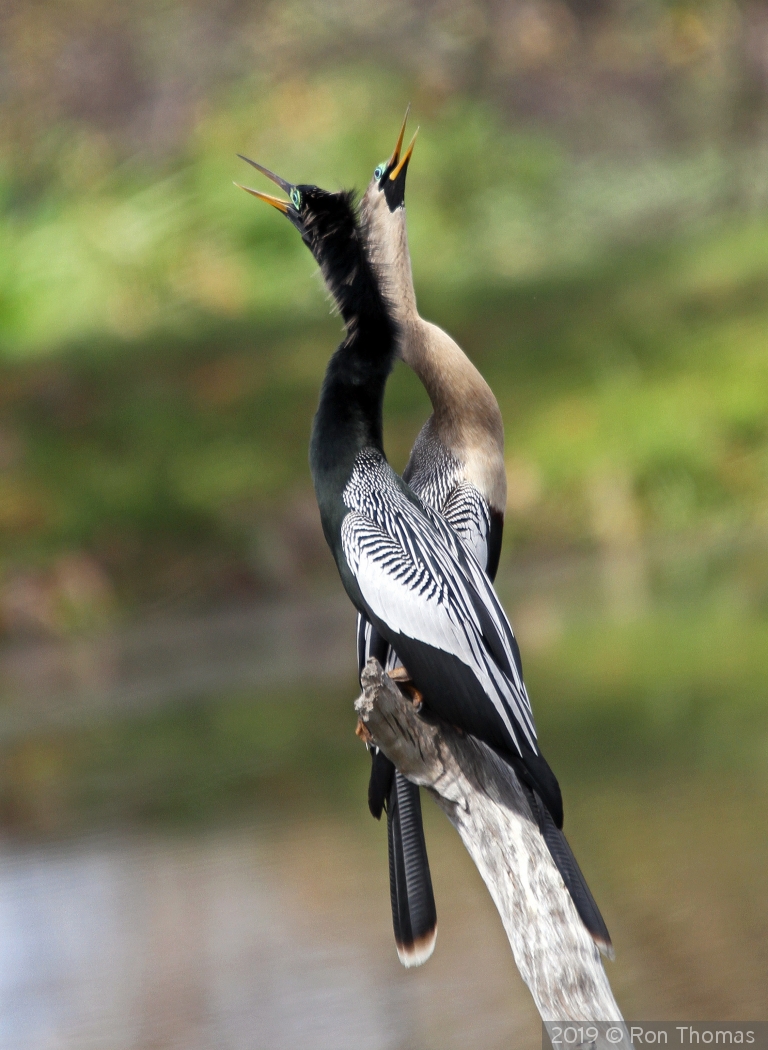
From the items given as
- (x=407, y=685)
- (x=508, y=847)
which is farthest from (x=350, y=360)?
(x=508, y=847)

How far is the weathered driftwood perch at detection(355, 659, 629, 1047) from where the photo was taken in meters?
1.57

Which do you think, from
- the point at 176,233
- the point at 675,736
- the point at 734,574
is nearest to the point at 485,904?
the point at 675,736

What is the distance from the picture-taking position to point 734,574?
525 centimetres

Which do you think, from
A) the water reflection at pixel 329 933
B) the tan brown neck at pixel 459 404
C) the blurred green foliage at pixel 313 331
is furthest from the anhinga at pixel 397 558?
the blurred green foliage at pixel 313 331

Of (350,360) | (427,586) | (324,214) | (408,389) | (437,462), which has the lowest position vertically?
A: (427,586)

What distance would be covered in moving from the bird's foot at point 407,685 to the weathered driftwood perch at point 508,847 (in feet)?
0.06

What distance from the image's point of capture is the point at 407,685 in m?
1.77

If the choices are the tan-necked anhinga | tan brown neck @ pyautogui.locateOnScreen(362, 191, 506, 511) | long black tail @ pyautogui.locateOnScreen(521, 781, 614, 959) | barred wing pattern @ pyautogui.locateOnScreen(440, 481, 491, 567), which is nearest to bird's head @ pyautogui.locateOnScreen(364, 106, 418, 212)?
the tan-necked anhinga

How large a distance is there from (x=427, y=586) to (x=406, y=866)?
0.39 m

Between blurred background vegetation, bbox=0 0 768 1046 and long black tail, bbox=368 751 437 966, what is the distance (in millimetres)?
559

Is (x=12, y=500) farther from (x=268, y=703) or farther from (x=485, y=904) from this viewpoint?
(x=485, y=904)

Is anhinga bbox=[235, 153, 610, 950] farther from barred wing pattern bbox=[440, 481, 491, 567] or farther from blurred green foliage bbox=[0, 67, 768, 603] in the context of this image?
blurred green foliage bbox=[0, 67, 768, 603]

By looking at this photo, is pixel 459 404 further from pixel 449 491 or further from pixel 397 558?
pixel 397 558

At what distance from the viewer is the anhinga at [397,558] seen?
1647 mm
